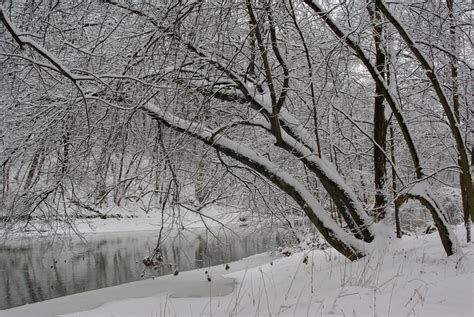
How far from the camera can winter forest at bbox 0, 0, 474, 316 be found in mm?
4980

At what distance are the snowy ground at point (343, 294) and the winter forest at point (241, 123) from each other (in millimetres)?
32

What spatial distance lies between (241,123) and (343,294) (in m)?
2.98

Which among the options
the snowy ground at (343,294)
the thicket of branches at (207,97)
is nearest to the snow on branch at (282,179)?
the thicket of branches at (207,97)

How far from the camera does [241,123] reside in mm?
6367

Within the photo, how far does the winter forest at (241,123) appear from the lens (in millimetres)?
4980

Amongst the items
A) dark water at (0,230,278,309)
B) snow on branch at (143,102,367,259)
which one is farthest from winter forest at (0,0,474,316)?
dark water at (0,230,278,309)

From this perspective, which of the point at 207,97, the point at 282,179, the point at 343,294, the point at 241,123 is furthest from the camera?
the point at 282,179

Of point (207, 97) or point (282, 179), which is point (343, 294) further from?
point (207, 97)

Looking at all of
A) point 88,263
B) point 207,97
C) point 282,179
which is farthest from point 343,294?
point 88,263

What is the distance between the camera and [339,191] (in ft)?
21.6

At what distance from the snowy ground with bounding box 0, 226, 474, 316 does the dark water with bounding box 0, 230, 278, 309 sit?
737 millimetres

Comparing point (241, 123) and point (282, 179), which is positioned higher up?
point (241, 123)

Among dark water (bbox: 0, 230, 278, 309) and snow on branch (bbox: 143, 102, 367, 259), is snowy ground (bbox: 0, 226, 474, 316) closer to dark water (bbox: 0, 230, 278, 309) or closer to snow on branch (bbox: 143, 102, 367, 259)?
snow on branch (bbox: 143, 102, 367, 259)

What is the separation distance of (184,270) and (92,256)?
154 inches
